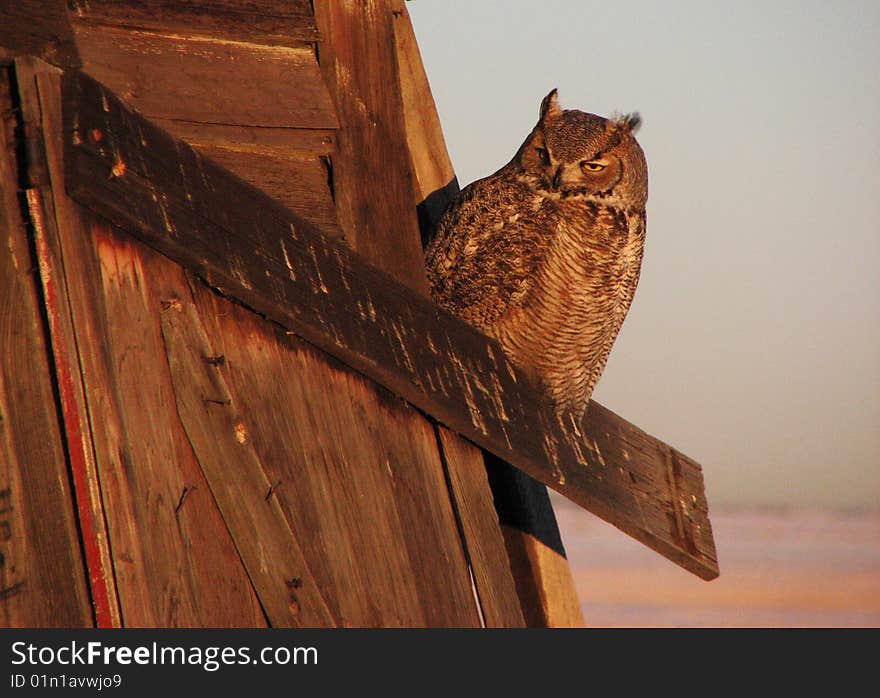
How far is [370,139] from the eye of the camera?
12.7 ft

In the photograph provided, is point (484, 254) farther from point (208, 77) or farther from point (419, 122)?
point (208, 77)

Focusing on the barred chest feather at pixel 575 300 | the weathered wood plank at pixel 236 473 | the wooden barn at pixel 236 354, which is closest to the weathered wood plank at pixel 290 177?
the wooden barn at pixel 236 354

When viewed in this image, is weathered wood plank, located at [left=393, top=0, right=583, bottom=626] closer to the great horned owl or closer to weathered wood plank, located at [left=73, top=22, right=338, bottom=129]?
the great horned owl

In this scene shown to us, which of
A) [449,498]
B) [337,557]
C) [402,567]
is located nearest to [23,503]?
[337,557]

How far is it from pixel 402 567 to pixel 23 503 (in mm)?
1064

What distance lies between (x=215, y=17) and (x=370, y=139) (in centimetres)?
60

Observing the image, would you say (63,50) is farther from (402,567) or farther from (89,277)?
(402,567)

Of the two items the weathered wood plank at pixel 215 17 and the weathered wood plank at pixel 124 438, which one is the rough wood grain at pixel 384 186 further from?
the weathered wood plank at pixel 124 438

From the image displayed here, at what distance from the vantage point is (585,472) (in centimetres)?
403

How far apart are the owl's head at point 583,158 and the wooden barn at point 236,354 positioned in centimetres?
116

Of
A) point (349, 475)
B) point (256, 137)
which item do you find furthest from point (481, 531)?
point (256, 137)

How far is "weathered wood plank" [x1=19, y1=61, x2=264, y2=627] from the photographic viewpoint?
2.65 m

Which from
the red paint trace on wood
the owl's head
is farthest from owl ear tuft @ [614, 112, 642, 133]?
the red paint trace on wood

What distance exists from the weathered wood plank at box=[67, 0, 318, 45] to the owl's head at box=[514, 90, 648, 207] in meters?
1.45
